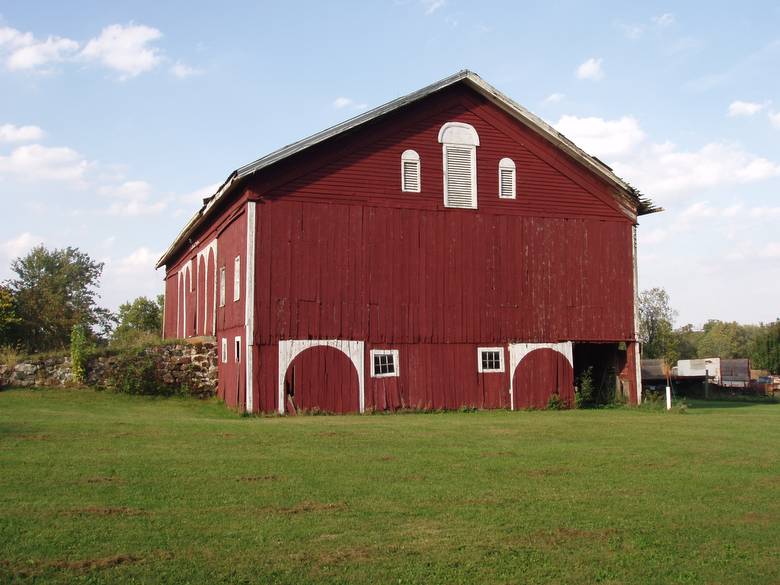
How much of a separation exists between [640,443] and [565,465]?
3.70 meters

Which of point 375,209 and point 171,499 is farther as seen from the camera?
point 375,209

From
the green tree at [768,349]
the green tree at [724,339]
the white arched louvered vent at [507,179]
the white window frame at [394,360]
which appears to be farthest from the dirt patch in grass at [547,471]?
the green tree at [724,339]

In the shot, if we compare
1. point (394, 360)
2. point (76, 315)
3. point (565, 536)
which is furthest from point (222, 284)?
point (76, 315)

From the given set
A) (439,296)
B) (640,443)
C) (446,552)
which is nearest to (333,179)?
(439,296)

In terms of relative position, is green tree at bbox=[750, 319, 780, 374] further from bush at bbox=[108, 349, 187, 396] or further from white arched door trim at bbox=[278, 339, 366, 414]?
bush at bbox=[108, 349, 187, 396]

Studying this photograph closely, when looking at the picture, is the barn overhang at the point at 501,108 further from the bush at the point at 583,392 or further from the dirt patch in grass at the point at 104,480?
the dirt patch in grass at the point at 104,480

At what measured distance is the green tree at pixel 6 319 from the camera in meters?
42.2

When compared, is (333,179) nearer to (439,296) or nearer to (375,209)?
(375,209)

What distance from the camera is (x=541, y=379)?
26281mm

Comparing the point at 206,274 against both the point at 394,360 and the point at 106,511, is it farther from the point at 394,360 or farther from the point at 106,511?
the point at 106,511

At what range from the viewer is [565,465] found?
1378 centimetres

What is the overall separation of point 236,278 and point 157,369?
440 cm

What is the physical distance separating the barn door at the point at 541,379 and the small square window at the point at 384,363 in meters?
3.98

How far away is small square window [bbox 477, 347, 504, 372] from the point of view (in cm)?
2570
